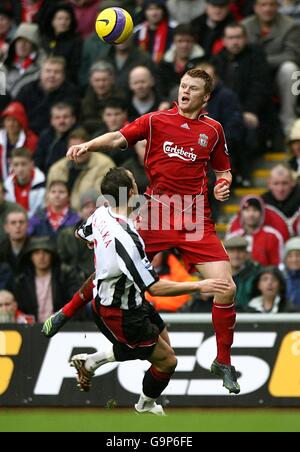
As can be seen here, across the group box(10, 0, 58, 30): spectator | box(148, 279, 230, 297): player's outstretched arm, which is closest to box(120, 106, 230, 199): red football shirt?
box(148, 279, 230, 297): player's outstretched arm

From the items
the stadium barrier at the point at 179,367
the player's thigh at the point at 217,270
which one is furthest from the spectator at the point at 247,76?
the player's thigh at the point at 217,270

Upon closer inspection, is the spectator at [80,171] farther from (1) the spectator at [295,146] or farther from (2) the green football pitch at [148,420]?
(2) the green football pitch at [148,420]

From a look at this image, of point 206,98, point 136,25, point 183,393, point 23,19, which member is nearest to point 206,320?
point 183,393

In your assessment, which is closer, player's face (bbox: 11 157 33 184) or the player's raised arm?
the player's raised arm

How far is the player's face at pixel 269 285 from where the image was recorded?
1465cm

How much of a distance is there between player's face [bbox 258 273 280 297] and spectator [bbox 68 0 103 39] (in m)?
5.57

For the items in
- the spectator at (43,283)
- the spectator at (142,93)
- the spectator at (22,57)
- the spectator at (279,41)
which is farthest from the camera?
the spectator at (22,57)

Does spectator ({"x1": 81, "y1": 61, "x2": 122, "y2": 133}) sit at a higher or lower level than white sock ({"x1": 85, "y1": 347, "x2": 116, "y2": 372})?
higher

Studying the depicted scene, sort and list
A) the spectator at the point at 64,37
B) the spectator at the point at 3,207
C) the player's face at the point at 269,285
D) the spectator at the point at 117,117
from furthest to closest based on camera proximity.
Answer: the spectator at the point at 64,37, the spectator at the point at 117,117, the spectator at the point at 3,207, the player's face at the point at 269,285

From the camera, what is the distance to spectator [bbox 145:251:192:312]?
1503 cm

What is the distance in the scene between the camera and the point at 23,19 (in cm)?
1997

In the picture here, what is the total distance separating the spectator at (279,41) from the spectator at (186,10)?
87 cm

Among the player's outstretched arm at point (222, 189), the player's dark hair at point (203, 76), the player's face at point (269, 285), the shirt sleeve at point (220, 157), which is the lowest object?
the player's face at point (269, 285)

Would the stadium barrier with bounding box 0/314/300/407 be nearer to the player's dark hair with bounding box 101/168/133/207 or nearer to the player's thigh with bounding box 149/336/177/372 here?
the player's thigh with bounding box 149/336/177/372
